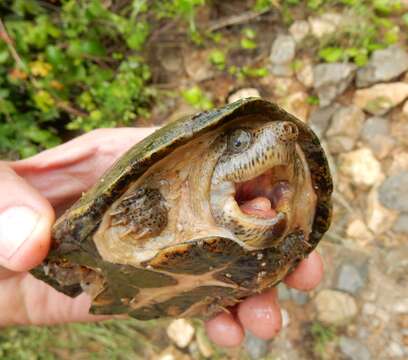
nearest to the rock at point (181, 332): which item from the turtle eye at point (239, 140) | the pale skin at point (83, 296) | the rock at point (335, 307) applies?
the pale skin at point (83, 296)

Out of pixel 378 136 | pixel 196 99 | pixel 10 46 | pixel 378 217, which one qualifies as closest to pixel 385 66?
pixel 378 136

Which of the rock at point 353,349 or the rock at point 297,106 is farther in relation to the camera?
the rock at point 297,106

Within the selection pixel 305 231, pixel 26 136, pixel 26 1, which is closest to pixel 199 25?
pixel 26 1

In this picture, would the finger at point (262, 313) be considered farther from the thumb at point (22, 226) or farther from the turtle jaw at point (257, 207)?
the thumb at point (22, 226)

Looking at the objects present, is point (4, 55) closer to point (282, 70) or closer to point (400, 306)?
point (282, 70)

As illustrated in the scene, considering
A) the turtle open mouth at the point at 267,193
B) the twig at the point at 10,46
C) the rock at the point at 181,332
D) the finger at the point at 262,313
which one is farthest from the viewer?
the rock at the point at 181,332

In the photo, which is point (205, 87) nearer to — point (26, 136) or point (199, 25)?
point (199, 25)
